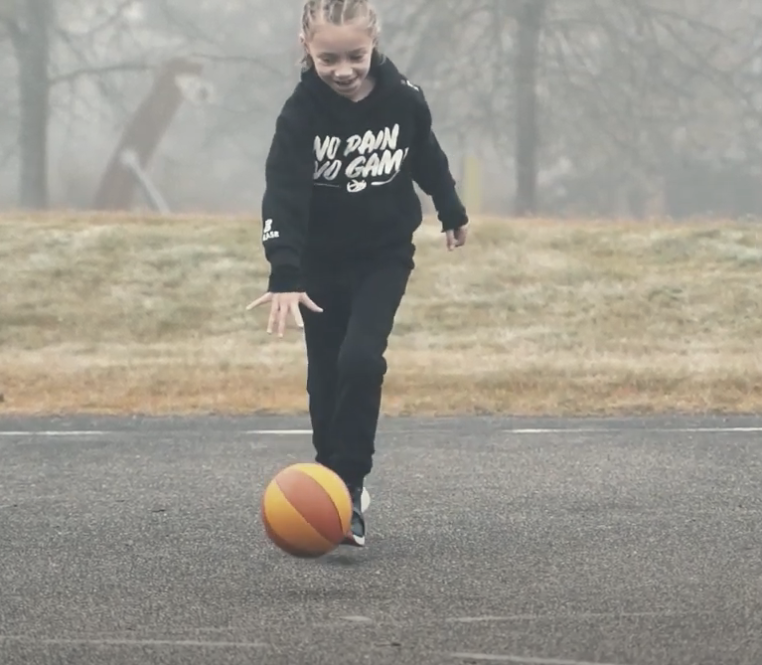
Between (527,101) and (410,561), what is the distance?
26498 millimetres

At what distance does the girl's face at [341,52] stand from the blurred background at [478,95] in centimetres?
2160

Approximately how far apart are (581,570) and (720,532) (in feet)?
2.78

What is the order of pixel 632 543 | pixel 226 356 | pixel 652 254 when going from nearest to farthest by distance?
pixel 632 543, pixel 226 356, pixel 652 254

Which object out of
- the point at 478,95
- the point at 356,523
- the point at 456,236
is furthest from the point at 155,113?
the point at 356,523

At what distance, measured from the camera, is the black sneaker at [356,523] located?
4883 millimetres

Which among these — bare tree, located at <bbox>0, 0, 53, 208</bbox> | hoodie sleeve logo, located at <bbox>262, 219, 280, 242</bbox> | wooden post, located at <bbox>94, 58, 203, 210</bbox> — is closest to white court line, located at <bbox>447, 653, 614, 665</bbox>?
hoodie sleeve logo, located at <bbox>262, 219, 280, 242</bbox>

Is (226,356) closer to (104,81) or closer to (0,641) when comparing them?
Answer: (0,641)

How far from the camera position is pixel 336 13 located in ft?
15.2

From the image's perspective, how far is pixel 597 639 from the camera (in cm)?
359

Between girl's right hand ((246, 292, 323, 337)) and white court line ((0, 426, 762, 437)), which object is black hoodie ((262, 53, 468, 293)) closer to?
girl's right hand ((246, 292, 323, 337))

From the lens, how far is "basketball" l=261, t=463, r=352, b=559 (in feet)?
15.0

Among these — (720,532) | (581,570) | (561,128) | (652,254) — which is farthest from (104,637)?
(561,128)

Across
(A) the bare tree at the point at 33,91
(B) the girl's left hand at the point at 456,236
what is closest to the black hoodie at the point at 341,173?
(B) the girl's left hand at the point at 456,236

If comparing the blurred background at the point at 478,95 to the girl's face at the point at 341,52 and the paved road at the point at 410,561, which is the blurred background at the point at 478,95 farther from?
the girl's face at the point at 341,52
